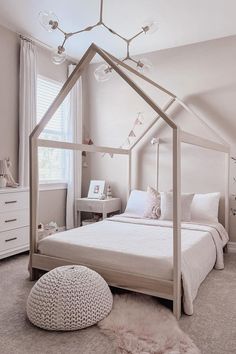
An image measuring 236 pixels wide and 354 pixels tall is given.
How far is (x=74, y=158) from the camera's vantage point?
15.1 feet

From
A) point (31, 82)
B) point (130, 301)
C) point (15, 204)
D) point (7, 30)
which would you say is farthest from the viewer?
point (31, 82)

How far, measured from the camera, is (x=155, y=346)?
69.2 inches

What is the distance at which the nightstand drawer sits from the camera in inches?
168

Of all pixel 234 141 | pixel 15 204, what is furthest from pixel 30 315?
pixel 234 141

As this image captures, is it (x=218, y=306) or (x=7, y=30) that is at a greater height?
(x=7, y=30)

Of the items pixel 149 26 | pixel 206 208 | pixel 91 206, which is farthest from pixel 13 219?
pixel 149 26

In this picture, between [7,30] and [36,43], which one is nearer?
[7,30]

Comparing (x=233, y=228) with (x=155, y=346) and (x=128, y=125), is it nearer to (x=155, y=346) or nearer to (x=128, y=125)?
(x=128, y=125)

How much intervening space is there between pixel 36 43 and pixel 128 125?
5.46 ft

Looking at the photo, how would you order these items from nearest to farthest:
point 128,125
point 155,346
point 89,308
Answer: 1. point 155,346
2. point 89,308
3. point 128,125

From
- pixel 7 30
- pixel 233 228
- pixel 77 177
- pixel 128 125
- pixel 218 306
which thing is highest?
pixel 7 30

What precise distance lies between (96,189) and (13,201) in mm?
1502

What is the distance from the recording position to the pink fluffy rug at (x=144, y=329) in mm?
1750

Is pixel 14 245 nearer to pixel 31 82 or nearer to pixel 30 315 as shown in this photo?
pixel 30 315
